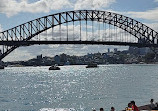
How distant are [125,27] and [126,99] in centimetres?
9371

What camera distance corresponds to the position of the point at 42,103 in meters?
42.7

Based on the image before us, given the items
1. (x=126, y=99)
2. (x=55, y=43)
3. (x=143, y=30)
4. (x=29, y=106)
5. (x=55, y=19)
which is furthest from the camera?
(x=143, y=30)

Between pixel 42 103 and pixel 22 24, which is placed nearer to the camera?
pixel 42 103

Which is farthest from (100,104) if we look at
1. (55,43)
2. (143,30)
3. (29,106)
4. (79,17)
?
(143,30)

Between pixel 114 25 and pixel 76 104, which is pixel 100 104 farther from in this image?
pixel 114 25

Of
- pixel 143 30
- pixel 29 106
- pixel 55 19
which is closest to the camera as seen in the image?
pixel 29 106

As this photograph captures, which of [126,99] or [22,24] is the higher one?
[22,24]

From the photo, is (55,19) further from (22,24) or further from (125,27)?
(125,27)

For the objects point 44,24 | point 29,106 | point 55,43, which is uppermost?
point 44,24

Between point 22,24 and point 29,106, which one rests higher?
point 22,24

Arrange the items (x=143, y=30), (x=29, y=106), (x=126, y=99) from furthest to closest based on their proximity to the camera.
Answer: (x=143, y=30), (x=126, y=99), (x=29, y=106)

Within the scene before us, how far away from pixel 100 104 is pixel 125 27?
9895 centimetres

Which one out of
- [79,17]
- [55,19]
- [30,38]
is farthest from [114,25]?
[30,38]

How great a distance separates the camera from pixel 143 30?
492ft
